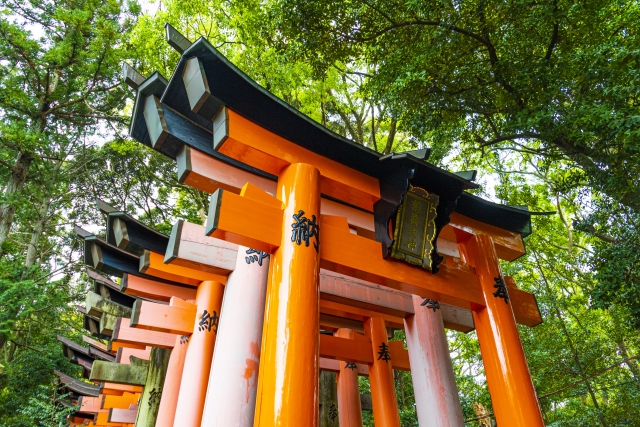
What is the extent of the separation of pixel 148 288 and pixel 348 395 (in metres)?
4.50

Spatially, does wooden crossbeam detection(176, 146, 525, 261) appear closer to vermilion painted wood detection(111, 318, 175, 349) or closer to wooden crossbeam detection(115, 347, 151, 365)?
vermilion painted wood detection(111, 318, 175, 349)

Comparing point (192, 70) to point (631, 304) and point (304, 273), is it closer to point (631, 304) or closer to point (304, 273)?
point (304, 273)

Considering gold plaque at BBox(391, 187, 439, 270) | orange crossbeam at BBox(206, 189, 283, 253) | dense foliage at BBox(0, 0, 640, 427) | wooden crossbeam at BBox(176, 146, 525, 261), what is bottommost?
orange crossbeam at BBox(206, 189, 283, 253)

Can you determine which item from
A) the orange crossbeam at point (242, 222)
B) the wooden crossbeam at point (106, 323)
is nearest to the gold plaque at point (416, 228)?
the orange crossbeam at point (242, 222)

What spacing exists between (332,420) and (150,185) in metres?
11.2

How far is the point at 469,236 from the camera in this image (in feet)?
15.8

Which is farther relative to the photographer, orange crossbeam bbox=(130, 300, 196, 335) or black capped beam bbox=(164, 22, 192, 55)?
orange crossbeam bbox=(130, 300, 196, 335)

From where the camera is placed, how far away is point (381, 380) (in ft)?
21.1

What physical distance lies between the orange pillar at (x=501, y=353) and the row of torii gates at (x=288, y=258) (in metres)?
0.01

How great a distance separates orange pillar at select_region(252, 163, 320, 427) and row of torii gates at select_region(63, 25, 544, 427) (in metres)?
0.01

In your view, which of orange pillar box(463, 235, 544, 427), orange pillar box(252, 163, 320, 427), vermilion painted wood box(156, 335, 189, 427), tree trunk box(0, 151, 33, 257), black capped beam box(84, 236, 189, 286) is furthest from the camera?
tree trunk box(0, 151, 33, 257)

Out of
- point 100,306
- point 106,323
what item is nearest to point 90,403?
point 100,306

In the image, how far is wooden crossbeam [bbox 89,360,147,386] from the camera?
21.3ft

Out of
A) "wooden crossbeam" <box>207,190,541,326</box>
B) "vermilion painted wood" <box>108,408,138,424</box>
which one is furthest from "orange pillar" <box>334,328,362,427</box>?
"vermilion painted wood" <box>108,408,138,424</box>
